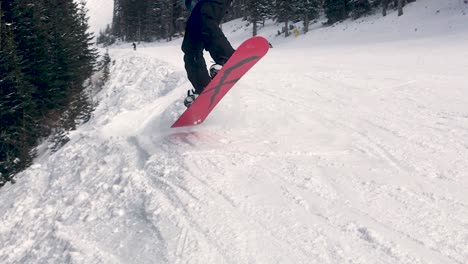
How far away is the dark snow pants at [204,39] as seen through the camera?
4738 mm

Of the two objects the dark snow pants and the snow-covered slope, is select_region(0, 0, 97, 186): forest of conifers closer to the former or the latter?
the dark snow pants

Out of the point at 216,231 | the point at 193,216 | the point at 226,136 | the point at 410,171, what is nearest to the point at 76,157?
the point at 226,136

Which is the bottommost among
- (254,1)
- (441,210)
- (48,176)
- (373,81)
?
(48,176)

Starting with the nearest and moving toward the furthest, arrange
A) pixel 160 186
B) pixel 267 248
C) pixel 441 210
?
pixel 267 248, pixel 441 210, pixel 160 186

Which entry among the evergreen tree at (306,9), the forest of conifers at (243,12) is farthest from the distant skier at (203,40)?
the evergreen tree at (306,9)

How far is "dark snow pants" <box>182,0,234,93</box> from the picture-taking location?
187 inches

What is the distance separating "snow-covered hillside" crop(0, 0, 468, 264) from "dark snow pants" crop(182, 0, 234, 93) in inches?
25.7

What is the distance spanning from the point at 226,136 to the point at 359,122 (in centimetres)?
144

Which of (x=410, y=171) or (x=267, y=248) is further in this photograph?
(x=410, y=171)

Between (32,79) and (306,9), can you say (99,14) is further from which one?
(32,79)

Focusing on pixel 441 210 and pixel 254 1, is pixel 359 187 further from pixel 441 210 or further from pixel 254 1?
pixel 254 1

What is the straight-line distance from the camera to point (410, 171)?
2.88m

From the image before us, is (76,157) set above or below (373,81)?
below

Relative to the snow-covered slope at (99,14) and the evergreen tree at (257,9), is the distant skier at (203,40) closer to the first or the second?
the evergreen tree at (257,9)
